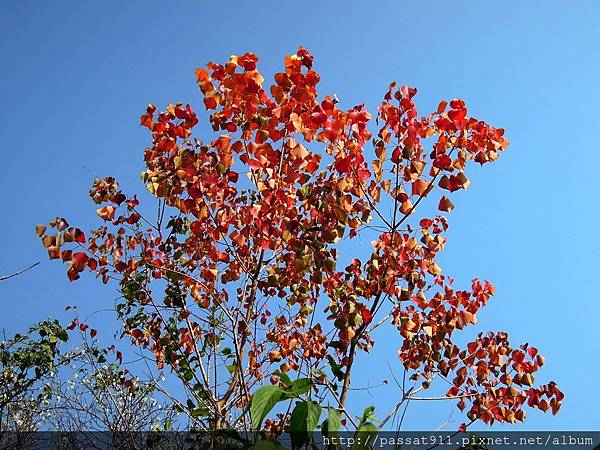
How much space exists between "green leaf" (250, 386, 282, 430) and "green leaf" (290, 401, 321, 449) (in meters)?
0.07

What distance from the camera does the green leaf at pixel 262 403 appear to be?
1.64 metres

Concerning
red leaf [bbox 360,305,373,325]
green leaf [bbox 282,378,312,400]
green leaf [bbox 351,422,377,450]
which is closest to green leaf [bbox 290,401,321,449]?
green leaf [bbox 282,378,312,400]

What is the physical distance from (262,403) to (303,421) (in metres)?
0.12

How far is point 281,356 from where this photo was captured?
3.84 metres

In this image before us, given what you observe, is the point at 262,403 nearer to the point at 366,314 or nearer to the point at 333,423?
the point at 333,423

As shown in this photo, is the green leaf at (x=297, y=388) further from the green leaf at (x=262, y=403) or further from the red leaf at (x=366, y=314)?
the red leaf at (x=366, y=314)

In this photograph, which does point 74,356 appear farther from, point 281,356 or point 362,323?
point 362,323

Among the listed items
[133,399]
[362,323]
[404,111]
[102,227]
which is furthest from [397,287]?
[133,399]

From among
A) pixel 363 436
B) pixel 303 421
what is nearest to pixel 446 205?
pixel 363 436

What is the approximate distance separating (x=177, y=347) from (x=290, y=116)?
69.2 inches

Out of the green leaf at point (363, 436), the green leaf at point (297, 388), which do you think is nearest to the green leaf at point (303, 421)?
the green leaf at point (297, 388)

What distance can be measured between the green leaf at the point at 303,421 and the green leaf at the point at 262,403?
7 centimetres

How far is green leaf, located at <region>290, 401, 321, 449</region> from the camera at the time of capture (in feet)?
5.24

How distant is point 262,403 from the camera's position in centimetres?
165
